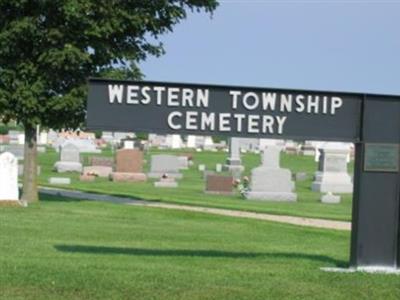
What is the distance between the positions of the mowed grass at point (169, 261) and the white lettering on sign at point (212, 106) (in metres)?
1.55

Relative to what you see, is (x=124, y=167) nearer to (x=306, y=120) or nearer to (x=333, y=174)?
(x=333, y=174)

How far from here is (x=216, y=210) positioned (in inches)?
878

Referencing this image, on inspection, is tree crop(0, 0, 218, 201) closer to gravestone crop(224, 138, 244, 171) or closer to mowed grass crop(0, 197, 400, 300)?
mowed grass crop(0, 197, 400, 300)

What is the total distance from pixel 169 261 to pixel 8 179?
10069mm

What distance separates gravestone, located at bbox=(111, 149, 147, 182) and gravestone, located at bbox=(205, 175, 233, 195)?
230 inches

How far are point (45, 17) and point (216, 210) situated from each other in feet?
20.6

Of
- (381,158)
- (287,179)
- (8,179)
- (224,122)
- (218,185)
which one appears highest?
(224,122)

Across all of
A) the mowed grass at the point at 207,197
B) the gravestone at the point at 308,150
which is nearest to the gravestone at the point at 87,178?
the mowed grass at the point at 207,197

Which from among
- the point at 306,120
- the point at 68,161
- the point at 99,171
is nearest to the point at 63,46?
the point at 306,120

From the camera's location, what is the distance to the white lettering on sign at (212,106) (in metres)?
9.88

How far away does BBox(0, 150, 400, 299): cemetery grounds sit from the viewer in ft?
27.5

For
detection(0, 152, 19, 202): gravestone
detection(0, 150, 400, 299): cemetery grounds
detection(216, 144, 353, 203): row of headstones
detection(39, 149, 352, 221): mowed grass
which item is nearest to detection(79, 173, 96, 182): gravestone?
detection(39, 149, 352, 221): mowed grass

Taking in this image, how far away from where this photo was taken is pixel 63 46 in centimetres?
1938

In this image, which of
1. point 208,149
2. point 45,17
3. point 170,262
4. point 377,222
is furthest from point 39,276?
point 208,149
